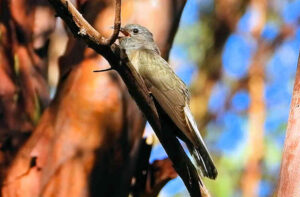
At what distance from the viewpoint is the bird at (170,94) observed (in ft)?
10.1

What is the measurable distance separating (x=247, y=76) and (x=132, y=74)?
4245 mm

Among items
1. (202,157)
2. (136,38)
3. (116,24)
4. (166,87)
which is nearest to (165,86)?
(166,87)

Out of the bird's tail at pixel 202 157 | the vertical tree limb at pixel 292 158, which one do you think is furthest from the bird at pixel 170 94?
the vertical tree limb at pixel 292 158

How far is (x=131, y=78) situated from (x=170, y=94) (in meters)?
0.78

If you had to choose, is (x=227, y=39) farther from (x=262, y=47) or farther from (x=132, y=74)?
(x=132, y=74)

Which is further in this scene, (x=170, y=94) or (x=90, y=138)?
(x=90, y=138)

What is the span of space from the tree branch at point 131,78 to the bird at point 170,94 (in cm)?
9

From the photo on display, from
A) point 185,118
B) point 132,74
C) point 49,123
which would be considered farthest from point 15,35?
point 132,74

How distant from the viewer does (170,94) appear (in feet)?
11.2

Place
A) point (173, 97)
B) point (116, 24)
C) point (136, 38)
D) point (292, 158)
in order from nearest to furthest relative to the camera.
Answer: point (116, 24) < point (292, 158) < point (173, 97) < point (136, 38)

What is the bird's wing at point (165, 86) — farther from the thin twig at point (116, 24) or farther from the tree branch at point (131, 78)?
the thin twig at point (116, 24)

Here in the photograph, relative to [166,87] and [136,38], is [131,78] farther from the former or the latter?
[136,38]

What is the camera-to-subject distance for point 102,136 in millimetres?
4199

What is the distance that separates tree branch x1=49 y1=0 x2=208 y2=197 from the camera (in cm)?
246
